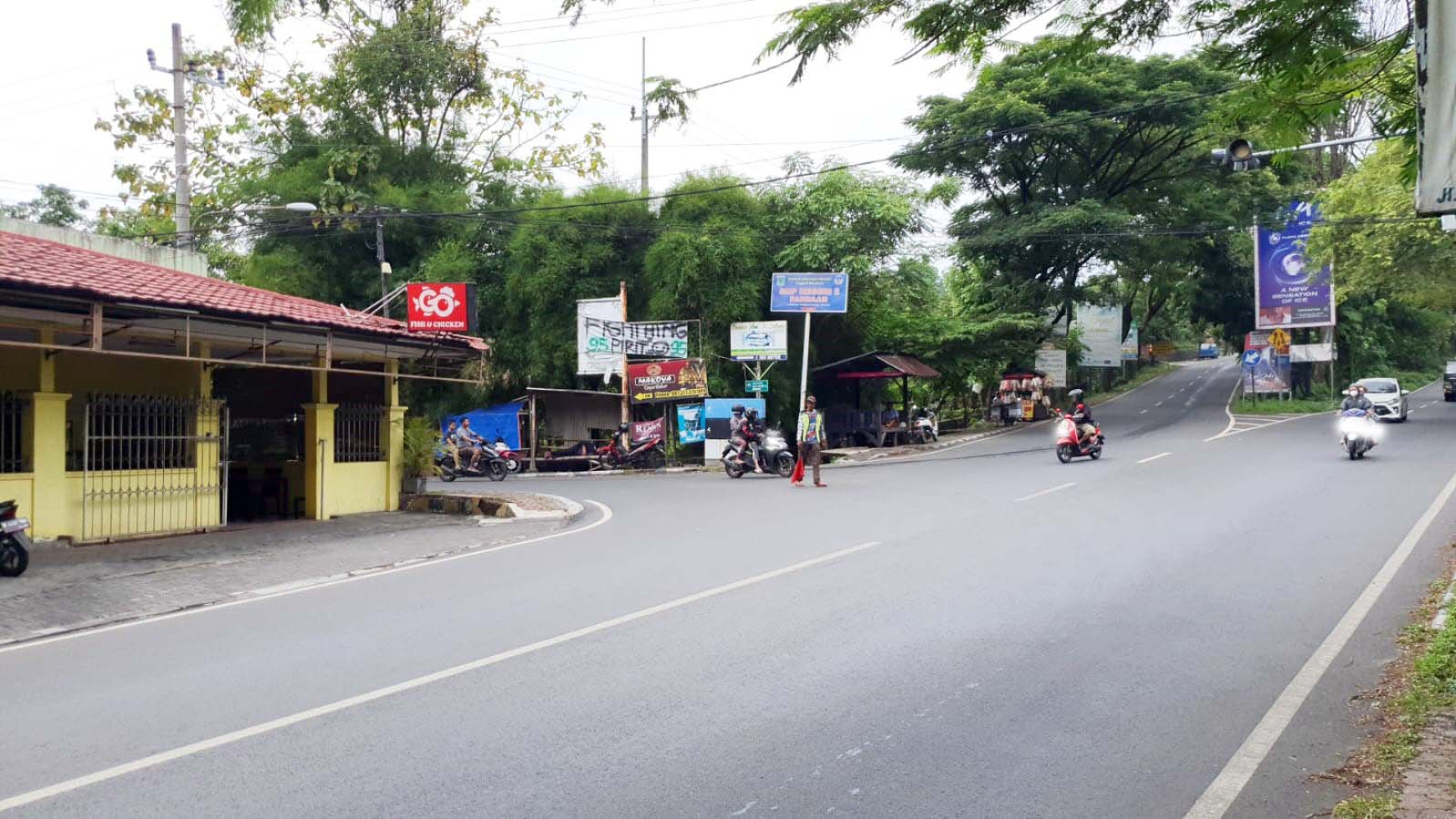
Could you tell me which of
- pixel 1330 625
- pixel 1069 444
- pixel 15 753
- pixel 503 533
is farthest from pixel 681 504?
pixel 15 753

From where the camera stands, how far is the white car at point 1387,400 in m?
32.6

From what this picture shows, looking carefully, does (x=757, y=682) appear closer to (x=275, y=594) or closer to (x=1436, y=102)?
(x=1436, y=102)

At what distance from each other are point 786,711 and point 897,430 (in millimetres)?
27525

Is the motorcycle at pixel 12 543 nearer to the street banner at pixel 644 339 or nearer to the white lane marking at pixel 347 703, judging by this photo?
the white lane marking at pixel 347 703

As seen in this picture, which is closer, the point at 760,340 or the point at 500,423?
the point at 760,340

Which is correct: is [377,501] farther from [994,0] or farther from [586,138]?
[586,138]

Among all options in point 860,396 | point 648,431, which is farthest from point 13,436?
point 860,396

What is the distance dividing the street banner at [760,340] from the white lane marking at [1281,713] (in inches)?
780

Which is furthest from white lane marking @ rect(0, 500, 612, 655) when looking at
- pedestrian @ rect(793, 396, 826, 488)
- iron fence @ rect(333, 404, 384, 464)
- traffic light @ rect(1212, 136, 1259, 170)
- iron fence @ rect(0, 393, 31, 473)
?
traffic light @ rect(1212, 136, 1259, 170)

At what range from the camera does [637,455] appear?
2852 centimetres

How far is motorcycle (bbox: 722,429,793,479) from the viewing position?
955 inches

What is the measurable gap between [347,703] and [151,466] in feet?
35.1

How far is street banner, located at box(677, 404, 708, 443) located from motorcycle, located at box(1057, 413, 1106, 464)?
33.6 ft

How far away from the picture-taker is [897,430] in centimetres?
3269
